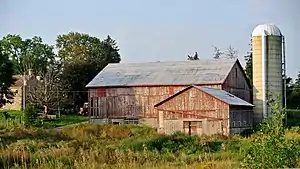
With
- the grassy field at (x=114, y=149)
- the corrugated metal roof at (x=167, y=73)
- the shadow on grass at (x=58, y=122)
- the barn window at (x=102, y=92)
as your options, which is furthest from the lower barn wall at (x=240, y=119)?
the shadow on grass at (x=58, y=122)

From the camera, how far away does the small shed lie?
35781 mm

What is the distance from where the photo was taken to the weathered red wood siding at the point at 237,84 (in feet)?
139

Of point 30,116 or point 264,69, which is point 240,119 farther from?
point 30,116

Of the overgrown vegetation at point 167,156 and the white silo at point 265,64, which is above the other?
the white silo at point 265,64

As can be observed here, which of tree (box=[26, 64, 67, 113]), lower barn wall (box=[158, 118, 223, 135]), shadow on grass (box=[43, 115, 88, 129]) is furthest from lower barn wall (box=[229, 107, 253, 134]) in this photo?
tree (box=[26, 64, 67, 113])

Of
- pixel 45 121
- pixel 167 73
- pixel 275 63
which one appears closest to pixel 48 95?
pixel 45 121

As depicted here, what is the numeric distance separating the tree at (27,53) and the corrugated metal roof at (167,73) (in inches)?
1316

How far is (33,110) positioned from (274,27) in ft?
60.4

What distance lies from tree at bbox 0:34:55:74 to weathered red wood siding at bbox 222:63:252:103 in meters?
37.9

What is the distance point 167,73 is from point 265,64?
7486 mm

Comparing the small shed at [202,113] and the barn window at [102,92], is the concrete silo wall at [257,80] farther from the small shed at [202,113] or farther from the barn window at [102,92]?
the barn window at [102,92]

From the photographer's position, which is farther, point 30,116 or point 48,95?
point 48,95

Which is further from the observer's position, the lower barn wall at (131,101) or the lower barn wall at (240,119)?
the lower barn wall at (131,101)

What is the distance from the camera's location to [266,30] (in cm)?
4259
